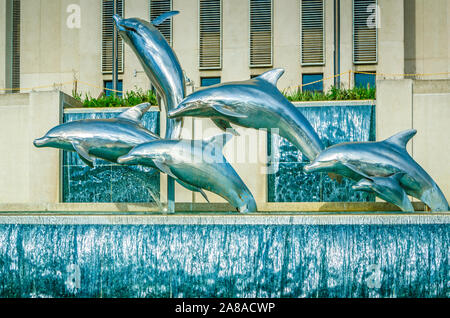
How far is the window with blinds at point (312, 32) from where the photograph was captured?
21969 millimetres

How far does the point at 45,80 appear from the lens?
2414 centimetres

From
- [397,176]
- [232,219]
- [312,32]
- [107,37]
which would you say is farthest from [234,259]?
[107,37]

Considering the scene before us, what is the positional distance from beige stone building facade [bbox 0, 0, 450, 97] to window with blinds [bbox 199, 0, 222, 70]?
42 mm

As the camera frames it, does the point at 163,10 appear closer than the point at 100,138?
No

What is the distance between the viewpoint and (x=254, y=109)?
337 inches

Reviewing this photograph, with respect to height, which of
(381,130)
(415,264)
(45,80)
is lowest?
(415,264)

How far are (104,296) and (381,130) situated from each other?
8.46 meters

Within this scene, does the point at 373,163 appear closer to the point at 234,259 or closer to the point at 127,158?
the point at 234,259

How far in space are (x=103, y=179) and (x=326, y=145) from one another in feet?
19.6

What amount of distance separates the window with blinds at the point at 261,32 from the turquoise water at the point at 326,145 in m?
8.81

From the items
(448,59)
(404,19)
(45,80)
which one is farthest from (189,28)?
(448,59)

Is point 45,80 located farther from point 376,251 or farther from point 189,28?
point 376,251

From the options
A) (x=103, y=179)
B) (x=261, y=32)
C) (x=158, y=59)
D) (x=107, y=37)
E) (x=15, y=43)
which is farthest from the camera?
(x=15, y=43)

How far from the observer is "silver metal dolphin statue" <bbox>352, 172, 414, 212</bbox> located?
859 centimetres
